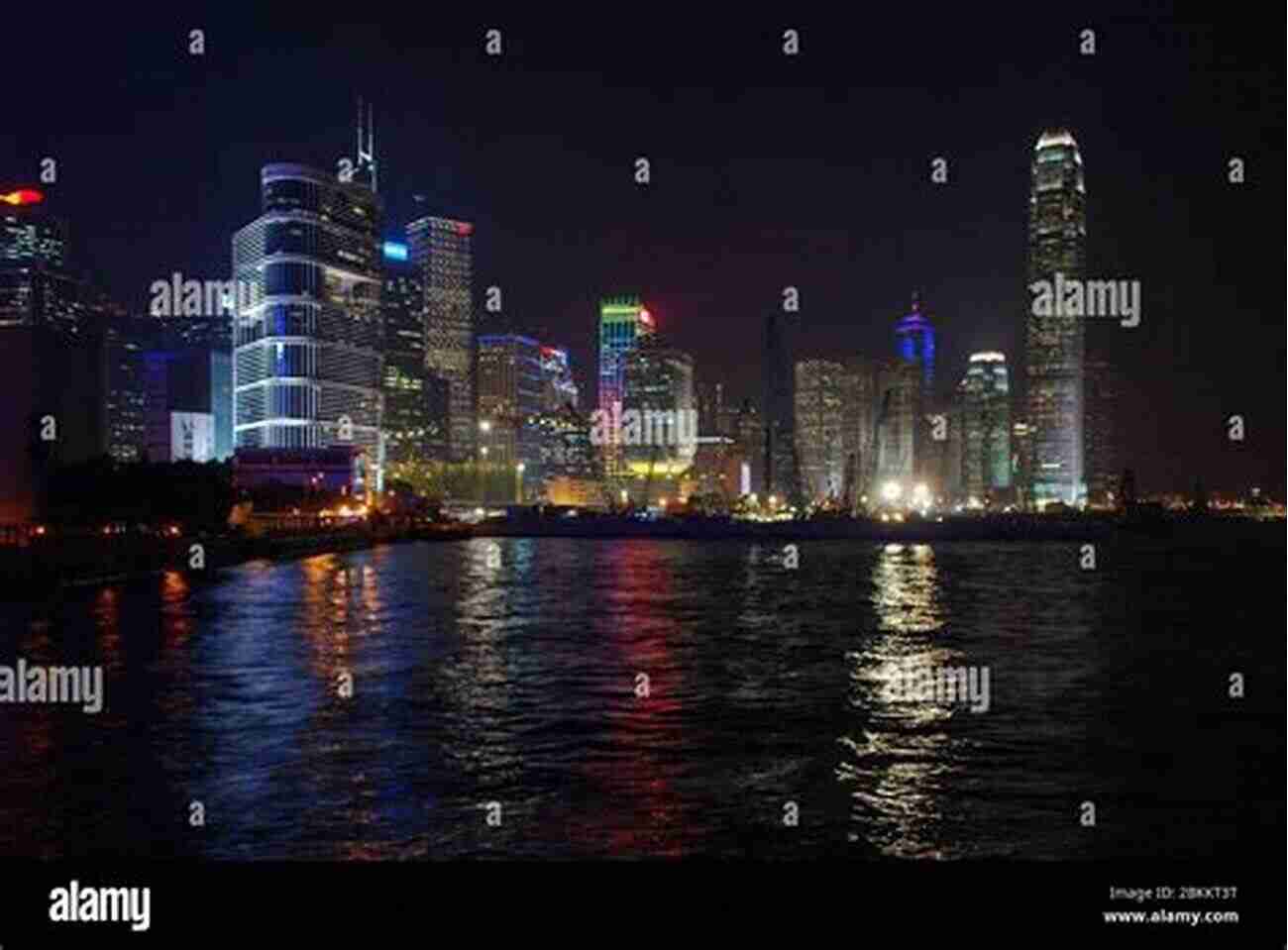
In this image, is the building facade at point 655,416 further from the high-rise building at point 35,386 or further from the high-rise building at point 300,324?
the high-rise building at point 35,386

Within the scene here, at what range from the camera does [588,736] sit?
1456cm

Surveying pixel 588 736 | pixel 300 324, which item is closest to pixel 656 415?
pixel 300 324

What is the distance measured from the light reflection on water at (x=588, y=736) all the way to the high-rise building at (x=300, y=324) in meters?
122

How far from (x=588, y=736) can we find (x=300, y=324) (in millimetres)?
146620

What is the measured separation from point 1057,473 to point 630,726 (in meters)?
135

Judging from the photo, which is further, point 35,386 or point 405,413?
point 405,413

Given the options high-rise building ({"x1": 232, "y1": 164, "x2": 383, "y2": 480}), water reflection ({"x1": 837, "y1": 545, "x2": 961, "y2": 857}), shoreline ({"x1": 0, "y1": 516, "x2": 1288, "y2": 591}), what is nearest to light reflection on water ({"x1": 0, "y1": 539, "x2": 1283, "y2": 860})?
water reflection ({"x1": 837, "y1": 545, "x2": 961, "y2": 857})

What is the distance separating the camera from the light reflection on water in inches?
397

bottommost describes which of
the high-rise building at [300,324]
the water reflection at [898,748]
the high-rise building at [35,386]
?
the water reflection at [898,748]

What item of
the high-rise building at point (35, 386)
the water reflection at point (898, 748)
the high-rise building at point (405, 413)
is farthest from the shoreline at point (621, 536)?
the high-rise building at point (405, 413)

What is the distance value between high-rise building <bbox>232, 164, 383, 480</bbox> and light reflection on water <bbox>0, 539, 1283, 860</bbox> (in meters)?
122

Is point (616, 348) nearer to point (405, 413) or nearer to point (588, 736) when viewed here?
point (405, 413)

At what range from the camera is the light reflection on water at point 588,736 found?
10094mm

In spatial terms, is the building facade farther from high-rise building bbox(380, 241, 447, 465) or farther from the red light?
the red light
